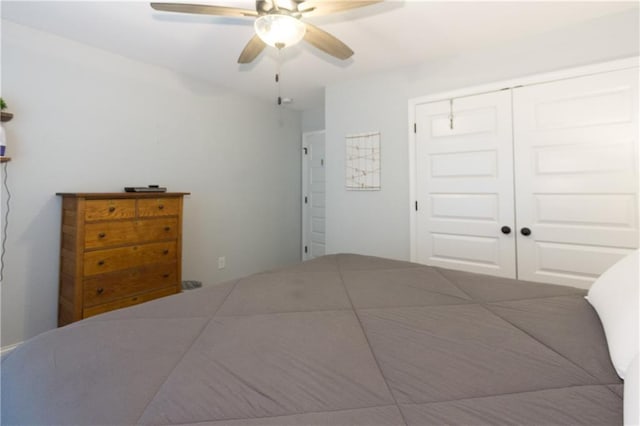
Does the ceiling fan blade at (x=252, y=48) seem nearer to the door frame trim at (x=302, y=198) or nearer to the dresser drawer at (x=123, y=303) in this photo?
the dresser drawer at (x=123, y=303)

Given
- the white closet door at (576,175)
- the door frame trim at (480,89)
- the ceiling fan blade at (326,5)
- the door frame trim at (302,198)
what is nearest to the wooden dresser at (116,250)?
the ceiling fan blade at (326,5)

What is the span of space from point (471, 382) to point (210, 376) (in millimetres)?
622

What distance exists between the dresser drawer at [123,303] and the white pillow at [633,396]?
2.75m

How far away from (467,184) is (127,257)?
2.96m

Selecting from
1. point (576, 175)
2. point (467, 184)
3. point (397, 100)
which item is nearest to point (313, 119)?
point (397, 100)

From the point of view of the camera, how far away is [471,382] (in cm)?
70

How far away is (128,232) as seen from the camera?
2.36m

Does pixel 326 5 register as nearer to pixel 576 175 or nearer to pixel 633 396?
pixel 633 396

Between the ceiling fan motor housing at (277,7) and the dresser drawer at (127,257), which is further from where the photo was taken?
the dresser drawer at (127,257)

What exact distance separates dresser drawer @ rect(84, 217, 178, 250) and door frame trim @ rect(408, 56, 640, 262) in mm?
2258

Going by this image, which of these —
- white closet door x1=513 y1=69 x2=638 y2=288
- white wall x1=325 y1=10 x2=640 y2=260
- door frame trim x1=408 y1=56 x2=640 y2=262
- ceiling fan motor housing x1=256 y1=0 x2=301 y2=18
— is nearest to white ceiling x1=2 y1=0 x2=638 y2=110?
white wall x1=325 y1=10 x2=640 y2=260

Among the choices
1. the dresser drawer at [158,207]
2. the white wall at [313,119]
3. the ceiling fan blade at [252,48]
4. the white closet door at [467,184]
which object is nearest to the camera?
the ceiling fan blade at [252,48]

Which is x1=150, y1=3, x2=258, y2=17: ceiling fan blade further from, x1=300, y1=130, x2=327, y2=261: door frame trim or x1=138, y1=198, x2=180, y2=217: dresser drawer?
x1=300, y1=130, x2=327, y2=261: door frame trim

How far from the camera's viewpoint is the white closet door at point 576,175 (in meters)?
2.12
